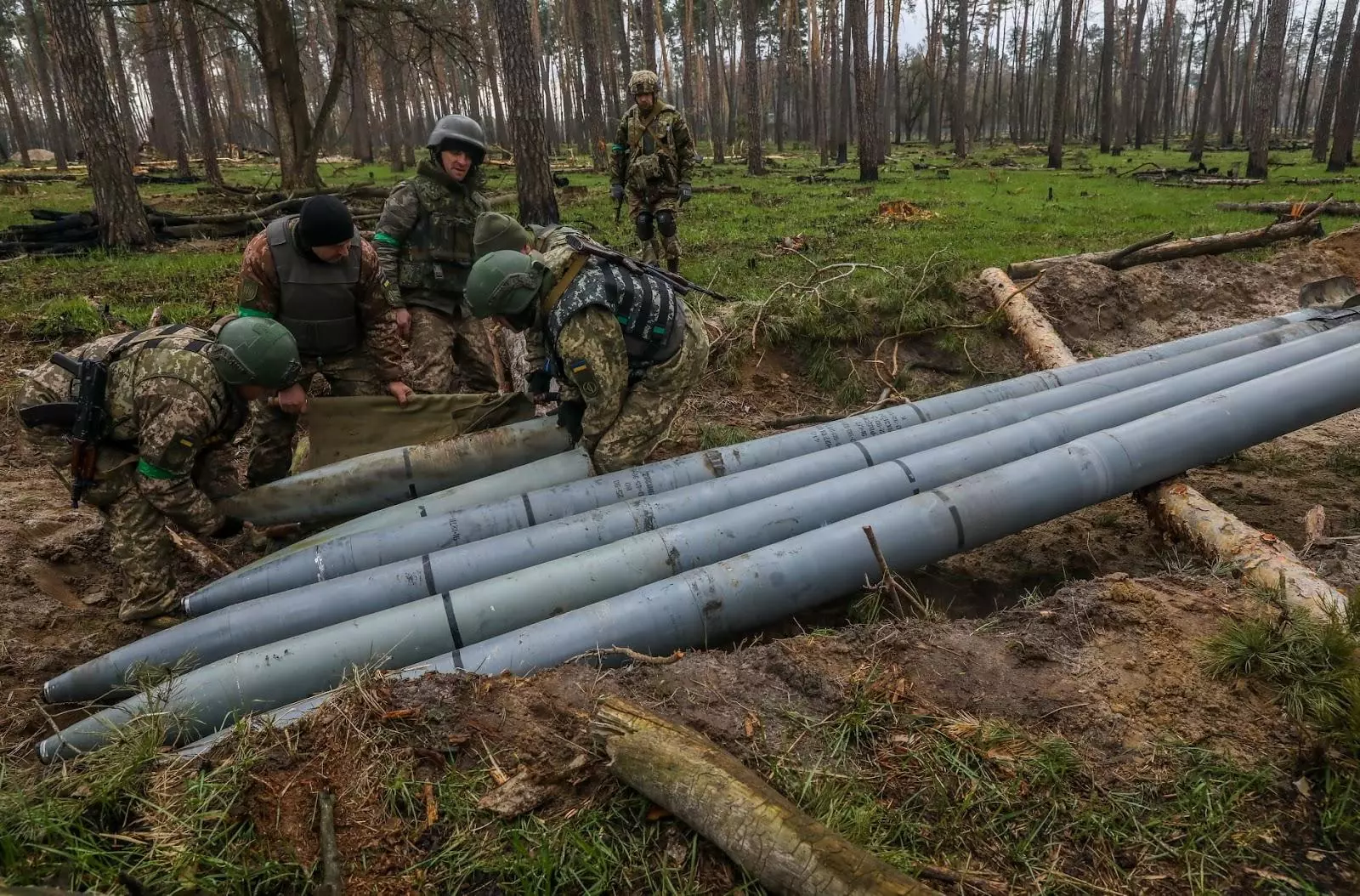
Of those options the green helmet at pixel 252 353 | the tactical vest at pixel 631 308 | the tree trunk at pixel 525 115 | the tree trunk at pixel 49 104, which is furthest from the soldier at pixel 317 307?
the tree trunk at pixel 49 104

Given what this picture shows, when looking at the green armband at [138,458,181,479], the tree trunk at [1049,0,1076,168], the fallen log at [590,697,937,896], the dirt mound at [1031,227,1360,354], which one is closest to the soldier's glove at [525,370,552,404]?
the green armband at [138,458,181,479]

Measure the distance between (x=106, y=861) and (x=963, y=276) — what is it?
7.19 meters

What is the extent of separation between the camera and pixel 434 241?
489cm

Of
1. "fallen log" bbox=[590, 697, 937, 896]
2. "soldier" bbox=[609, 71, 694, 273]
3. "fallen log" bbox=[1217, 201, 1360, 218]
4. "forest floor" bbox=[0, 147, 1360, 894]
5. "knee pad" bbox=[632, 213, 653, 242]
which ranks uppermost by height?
"soldier" bbox=[609, 71, 694, 273]

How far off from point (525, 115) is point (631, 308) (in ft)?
19.2

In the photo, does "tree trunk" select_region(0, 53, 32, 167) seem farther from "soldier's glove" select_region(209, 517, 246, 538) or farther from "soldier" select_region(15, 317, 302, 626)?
"soldier's glove" select_region(209, 517, 246, 538)

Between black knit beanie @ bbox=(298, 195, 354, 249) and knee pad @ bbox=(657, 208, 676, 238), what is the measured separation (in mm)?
4285

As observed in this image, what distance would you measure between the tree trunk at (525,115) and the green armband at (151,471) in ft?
20.5

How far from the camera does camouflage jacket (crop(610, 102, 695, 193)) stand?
25.6 ft

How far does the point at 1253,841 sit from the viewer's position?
196 centimetres

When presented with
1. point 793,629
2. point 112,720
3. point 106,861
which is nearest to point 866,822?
point 793,629

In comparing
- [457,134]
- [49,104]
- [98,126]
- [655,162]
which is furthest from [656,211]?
[49,104]

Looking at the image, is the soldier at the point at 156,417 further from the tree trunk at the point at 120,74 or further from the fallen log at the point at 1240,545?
the tree trunk at the point at 120,74

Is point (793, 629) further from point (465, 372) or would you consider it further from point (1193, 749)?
point (465, 372)
